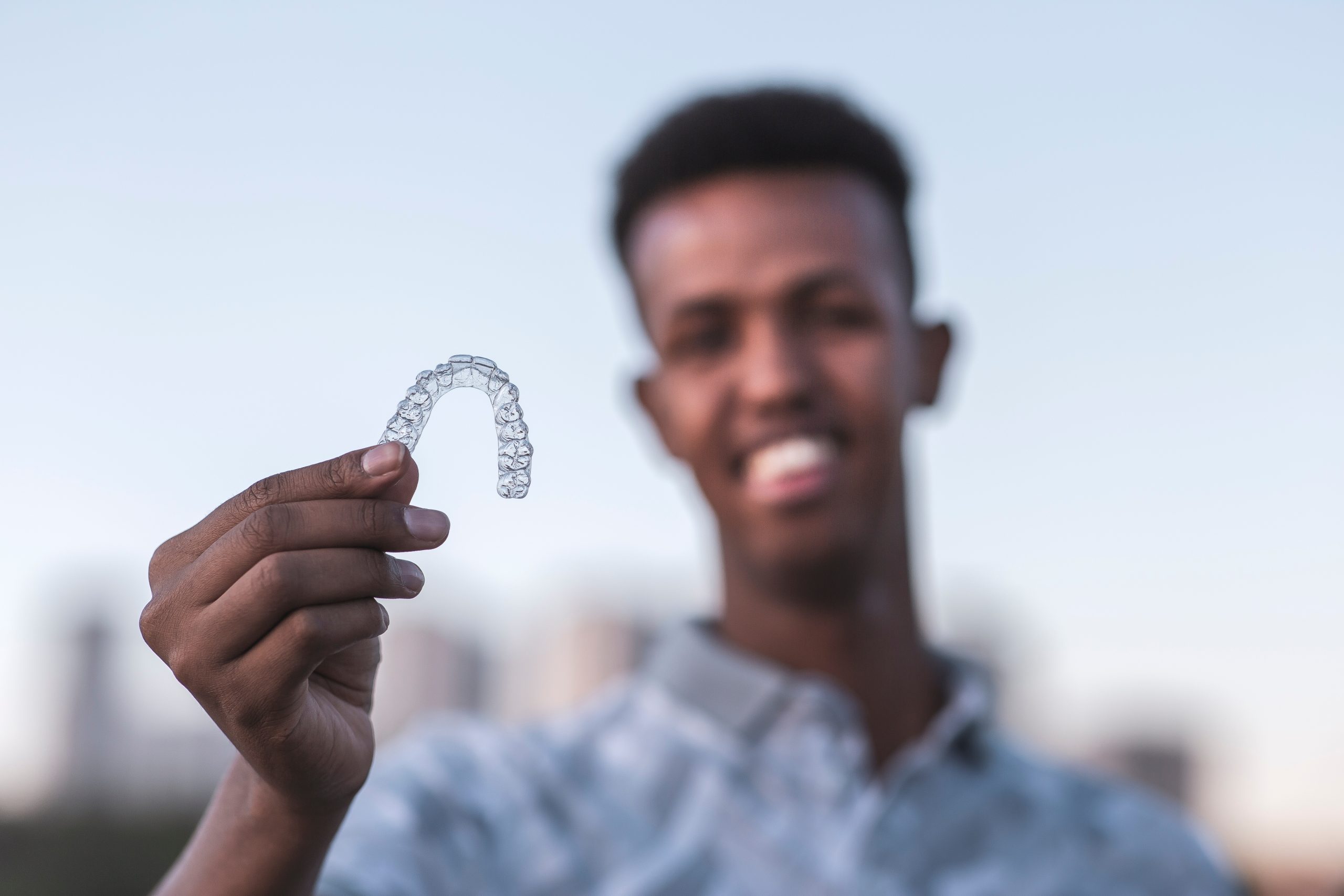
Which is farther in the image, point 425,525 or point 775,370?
point 775,370

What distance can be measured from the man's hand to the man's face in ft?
6.60

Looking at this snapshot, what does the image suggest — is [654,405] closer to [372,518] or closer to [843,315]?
[843,315]

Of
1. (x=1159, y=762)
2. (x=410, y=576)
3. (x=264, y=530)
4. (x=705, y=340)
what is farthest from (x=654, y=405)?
(x=1159, y=762)

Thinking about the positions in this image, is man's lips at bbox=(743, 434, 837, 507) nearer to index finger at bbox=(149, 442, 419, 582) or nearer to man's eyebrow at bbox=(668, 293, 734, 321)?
man's eyebrow at bbox=(668, 293, 734, 321)

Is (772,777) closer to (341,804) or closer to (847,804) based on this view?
(847,804)

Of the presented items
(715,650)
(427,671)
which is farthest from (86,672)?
(715,650)

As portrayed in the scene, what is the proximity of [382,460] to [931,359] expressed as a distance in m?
3.21

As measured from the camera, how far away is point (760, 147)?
416cm

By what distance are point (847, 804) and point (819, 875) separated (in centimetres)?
28

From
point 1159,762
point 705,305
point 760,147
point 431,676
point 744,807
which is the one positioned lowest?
point 1159,762

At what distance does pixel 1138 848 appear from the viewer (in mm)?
4180

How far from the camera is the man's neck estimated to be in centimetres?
413

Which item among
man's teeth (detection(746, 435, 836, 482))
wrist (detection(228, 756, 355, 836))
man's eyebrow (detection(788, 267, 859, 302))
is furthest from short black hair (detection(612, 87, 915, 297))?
wrist (detection(228, 756, 355, 836))

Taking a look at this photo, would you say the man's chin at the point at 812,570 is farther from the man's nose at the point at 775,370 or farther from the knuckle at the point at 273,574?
the knuckle at the point at 273,574
